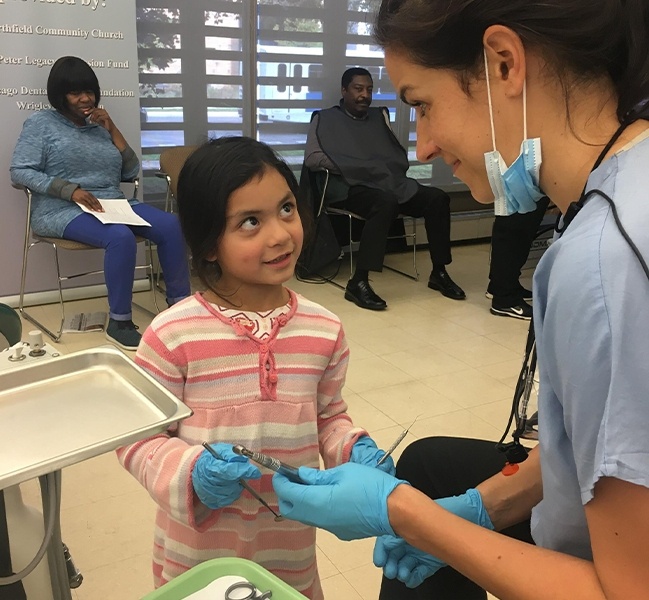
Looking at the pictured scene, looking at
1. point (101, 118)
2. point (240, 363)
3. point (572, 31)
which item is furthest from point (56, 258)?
point (572, 31)

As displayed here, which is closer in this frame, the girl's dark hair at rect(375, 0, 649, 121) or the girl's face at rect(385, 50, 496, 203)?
the girl's dark hair at rect(375, 0, 649, 121)

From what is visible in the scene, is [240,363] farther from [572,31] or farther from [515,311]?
[515,311]

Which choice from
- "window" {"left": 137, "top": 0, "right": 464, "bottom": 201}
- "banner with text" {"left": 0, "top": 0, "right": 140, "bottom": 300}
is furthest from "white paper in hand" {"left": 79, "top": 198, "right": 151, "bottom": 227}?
"window" {"left": 137, "top": 0, "right": 464, "bottom": 201}

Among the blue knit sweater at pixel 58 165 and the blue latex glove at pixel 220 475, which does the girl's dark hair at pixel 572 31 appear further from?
the blue knit sweater at pixel 58 165

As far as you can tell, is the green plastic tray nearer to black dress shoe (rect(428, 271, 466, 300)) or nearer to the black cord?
the black cord

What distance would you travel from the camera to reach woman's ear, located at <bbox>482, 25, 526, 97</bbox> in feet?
2.53

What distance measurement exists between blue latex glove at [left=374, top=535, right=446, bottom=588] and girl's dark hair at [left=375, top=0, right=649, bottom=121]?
72 centimetres

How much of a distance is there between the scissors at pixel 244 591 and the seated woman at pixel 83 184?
218 cm

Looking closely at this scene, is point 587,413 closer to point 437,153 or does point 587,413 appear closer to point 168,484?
point 437,153

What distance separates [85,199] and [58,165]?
10.1 inches

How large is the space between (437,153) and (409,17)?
0.66 feet

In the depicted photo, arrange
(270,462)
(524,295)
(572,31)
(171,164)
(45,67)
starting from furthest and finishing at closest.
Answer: (524,295) < (171,164) < (45,67) < (270,462) < (572,31)

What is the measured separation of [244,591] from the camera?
0.91 metres

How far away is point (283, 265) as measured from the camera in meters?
1.11
